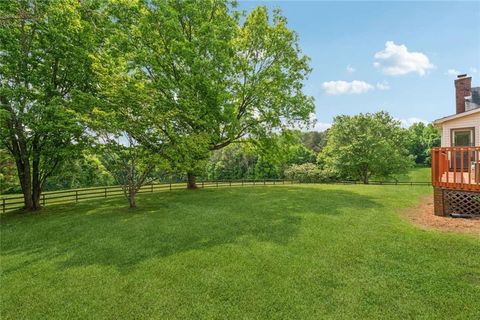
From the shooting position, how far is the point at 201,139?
12039 millimetres

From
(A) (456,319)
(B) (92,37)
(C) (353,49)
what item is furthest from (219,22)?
(A) (456,319)

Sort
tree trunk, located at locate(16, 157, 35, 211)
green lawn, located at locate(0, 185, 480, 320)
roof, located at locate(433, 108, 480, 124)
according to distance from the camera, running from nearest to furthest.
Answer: green lawn, located at locate(0, 185, 480, 320)
roof, located at locate(433, 108, 480, 124)
tree trunk, located at locate(16, 157, 35, 211)

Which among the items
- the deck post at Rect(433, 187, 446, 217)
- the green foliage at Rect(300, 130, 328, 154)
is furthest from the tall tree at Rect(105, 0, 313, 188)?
the green foliage at Rect(300, 130, 328, 154)

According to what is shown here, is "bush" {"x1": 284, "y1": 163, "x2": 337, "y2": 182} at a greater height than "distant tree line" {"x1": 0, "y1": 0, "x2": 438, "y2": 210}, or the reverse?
"distant tree line" {"x1": 0, "y1": 0, "x2": 438, "y2": 210}

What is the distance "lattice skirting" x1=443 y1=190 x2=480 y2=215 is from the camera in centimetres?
750

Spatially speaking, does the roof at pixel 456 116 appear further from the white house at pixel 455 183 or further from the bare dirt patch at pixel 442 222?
the bare dirt patch at pixel 442 222

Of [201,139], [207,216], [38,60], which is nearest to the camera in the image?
[207,216]

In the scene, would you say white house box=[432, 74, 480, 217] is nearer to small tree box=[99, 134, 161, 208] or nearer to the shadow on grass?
the shadow on grass

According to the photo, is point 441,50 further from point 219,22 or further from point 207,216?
point 207,216

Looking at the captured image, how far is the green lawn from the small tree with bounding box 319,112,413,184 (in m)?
18.0

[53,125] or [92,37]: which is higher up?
[92,37]

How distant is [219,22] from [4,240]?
14.8m

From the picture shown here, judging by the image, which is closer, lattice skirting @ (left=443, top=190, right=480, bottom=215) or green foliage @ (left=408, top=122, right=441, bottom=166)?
lattice skirting @ (left=443, top=190, right=480, bottom=215)

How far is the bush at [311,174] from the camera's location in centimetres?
2867
